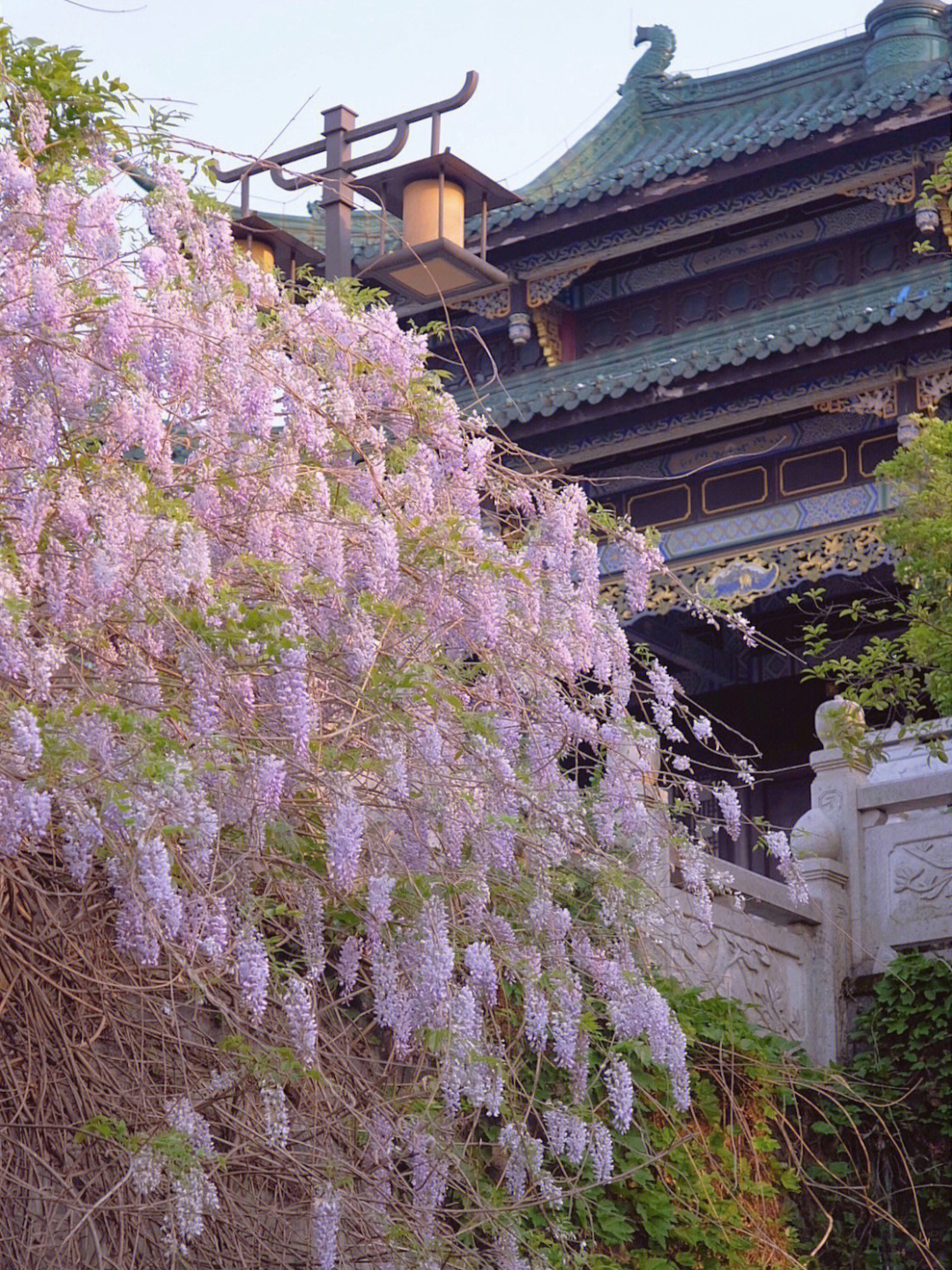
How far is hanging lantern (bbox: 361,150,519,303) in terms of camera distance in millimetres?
7176

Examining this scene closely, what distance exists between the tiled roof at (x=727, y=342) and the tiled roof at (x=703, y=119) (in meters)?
1.11

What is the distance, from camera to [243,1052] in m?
4.93

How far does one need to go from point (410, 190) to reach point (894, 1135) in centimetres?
451

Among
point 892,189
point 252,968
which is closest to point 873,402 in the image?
point 892,189

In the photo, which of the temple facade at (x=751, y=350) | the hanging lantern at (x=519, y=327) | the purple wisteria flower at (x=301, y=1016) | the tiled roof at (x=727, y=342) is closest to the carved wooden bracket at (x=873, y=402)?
the temple facade at (x=751, y=350)

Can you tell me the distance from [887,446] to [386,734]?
884 cm

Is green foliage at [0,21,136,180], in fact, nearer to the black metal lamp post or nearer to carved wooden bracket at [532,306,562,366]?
the black metal lamp post

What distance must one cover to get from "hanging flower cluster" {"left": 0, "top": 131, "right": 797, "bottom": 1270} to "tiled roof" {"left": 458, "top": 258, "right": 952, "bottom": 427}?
621cm

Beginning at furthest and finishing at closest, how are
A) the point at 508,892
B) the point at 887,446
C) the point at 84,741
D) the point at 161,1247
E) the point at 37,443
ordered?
the point at 887,446, the point at 508,892, the point at 161,1247, the point at 37,443, the point at 84,741

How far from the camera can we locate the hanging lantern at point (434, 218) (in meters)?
7.18

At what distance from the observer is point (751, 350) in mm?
12844

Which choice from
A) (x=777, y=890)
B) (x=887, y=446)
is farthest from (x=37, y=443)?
(x=887, y=446)

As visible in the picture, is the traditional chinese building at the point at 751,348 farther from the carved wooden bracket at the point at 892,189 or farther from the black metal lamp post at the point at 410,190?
the black metal lamp post at the point at 410,190

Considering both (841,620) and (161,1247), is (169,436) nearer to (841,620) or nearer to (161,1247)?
(161,1247)
